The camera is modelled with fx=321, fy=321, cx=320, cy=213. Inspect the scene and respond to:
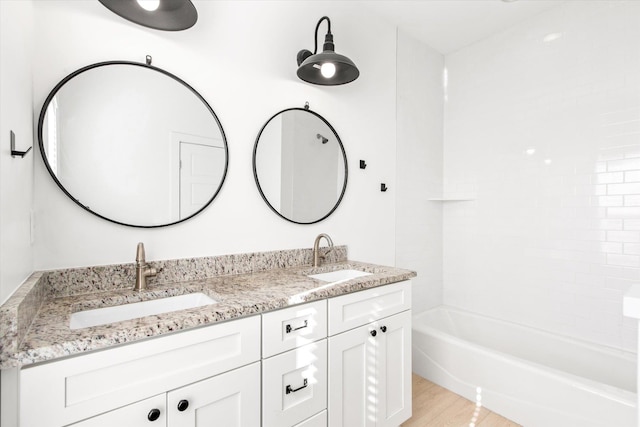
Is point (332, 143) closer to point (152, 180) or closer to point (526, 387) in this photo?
point (152, 180)

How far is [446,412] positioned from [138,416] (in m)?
1.95

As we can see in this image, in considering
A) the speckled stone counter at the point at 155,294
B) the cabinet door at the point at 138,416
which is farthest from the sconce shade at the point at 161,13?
the cabinet door at the point at 138,416

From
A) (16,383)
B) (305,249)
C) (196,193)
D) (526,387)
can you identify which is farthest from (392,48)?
(16,383)

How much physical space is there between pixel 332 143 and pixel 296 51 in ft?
2.07

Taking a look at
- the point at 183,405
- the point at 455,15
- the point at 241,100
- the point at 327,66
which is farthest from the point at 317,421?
the point at 455,15

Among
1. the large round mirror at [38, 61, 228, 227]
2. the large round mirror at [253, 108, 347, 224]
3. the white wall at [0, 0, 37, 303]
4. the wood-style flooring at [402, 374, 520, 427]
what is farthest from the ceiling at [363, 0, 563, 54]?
the wood-style flooring at [402, 374, 520, 427]

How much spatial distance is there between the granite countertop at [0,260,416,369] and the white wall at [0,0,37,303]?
151 millimetres

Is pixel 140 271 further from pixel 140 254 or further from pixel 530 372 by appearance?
pixel 530 372

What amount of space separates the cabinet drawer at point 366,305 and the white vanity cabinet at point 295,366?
7 cm

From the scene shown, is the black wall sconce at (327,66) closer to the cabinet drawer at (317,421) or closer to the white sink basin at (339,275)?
the white sink basin at (339,275)

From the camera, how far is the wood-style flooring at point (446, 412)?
2.02 meters

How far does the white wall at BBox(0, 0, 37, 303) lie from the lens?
0.90 metres

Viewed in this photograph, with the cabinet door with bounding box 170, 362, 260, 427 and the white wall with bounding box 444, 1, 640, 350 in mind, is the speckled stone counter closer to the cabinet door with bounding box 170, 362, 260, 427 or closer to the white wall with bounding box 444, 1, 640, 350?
the cabinet door with bounding box 170, 362, 260, 427

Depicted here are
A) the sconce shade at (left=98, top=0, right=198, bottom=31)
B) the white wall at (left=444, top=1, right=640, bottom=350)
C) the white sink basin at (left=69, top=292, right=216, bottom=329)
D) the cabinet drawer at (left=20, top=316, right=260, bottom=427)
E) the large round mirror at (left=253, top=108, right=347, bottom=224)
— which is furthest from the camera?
the white wall at (left=444, top=1, right=640, bottom=350)
